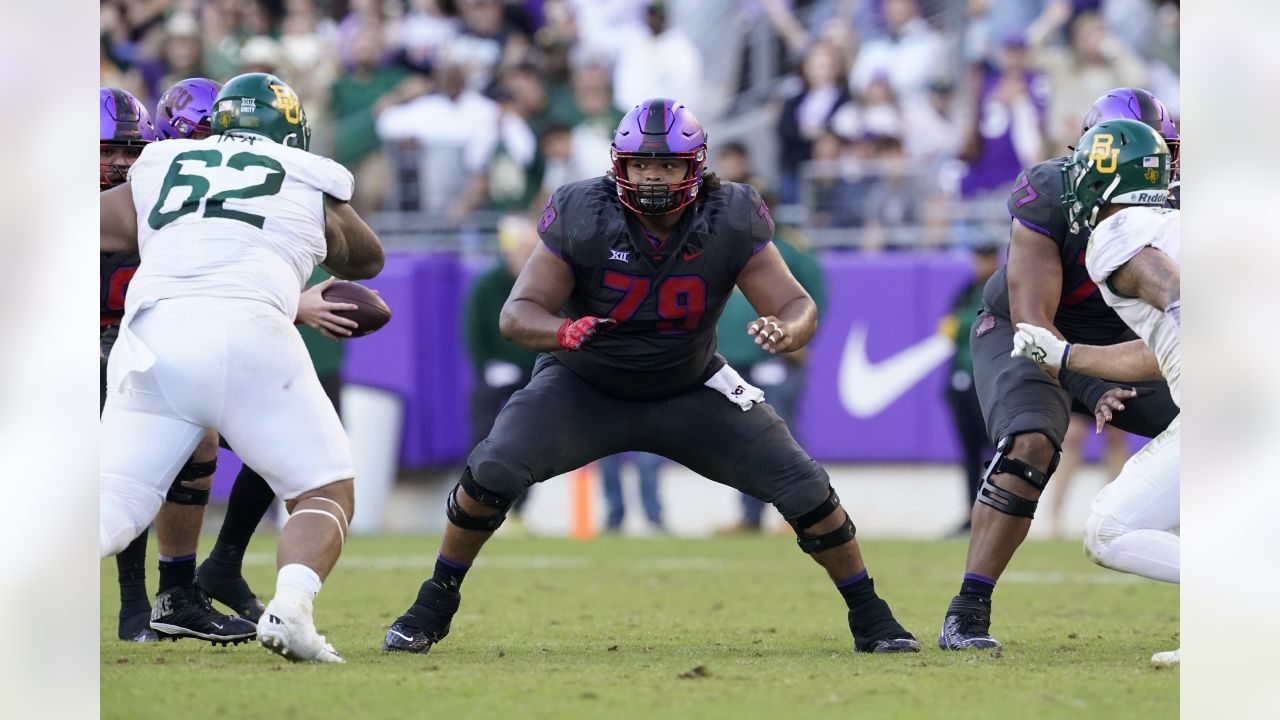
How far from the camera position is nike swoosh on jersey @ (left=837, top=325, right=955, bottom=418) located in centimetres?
1202

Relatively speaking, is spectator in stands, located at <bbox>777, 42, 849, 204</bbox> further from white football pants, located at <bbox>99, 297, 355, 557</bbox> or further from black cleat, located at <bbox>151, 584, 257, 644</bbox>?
white football pants, located at <bbox>99, 297, 355, 557</bbox>

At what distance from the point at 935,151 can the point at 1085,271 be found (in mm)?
7180

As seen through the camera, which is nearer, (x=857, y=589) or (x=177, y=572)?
(x=857, y=589)

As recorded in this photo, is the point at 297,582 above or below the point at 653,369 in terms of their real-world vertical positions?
below

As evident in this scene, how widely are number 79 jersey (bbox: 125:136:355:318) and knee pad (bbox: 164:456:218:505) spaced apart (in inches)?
45.0

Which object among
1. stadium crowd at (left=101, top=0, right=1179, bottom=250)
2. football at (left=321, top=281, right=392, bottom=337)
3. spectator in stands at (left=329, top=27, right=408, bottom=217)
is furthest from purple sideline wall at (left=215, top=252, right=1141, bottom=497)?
football at (left=321, top=281, right=392, bottom=337)

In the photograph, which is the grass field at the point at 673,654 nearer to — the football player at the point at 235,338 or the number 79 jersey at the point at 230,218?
the football player at the point at 235,338

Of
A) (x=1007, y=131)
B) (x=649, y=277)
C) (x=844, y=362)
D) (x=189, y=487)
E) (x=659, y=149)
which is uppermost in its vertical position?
(x=1007, y=131)

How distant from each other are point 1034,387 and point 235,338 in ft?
9.07

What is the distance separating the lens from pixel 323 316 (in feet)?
18.2

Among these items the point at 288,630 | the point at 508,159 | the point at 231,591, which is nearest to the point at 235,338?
the point at 288,630

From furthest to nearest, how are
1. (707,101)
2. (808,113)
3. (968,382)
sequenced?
(707,101) → (808,113) → (968,382)

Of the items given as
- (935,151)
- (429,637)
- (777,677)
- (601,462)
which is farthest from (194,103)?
(935,151)

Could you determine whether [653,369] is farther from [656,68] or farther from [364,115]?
[364,115]
